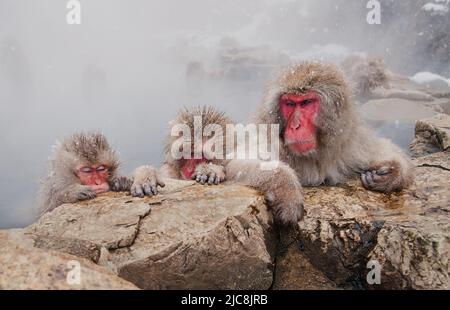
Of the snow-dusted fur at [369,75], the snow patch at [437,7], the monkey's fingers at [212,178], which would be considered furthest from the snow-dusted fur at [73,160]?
the snow patch at [437,7]

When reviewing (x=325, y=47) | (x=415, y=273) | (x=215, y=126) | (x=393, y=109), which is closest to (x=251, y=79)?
(x=325, y=47)

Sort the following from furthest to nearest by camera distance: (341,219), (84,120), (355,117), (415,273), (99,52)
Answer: (99,52) → (84,120) → (355,117) → (341,219) → (415,273)

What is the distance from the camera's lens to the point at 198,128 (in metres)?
3.20

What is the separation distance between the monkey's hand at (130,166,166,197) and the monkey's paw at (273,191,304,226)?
64cm

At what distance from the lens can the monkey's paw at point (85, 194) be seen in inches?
103

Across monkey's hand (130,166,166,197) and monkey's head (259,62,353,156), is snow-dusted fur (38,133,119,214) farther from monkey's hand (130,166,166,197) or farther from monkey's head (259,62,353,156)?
monkey's head (259,62,353,156)

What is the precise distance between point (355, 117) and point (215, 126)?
96 cm

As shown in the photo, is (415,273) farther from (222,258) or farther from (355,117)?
(355,117)

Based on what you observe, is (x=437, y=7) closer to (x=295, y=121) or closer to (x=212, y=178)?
(x=295, y=121)

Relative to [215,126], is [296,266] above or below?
below

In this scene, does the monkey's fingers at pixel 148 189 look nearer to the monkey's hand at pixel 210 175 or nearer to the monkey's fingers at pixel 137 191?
the monkey's fingers at pixel 137 191

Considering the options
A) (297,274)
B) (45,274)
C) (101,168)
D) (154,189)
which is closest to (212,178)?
(154,189)

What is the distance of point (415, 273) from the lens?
1971mm

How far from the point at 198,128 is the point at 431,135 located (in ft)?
7.59
